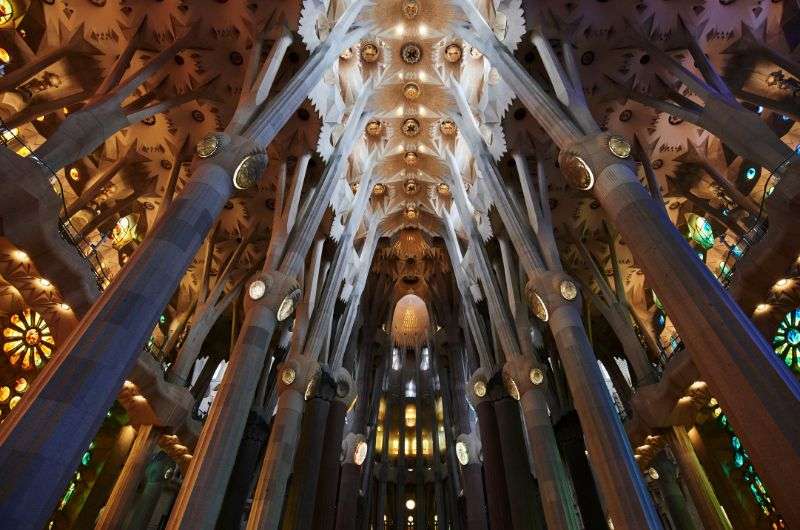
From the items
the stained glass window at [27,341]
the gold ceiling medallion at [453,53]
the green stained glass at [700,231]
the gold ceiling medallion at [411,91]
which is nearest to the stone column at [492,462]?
the green stained glass at [700,231]

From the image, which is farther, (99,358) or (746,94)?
(746,94)

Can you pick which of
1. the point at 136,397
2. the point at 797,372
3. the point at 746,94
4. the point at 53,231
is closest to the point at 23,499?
the point at 53,231

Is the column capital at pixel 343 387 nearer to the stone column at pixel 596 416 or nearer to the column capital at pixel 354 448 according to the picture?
the column capital at pixel 354 448

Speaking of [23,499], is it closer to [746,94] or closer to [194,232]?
[194,232]

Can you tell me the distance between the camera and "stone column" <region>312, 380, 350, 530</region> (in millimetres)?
14961

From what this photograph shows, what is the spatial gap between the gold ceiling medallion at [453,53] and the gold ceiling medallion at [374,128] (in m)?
4.31

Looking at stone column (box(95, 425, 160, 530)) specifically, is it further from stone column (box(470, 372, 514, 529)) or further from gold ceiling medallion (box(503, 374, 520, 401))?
gold ceiling medallion (box(503, 374, 520, 401))

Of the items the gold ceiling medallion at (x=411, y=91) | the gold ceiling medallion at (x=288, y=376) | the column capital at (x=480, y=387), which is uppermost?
the gold ceiling medallion at (x=411, y=91)

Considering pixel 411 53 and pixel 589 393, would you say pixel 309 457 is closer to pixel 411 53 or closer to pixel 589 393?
pixel 589 393

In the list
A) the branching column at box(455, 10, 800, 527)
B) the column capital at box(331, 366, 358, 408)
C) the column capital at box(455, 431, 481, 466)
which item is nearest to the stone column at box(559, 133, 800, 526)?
the branching column at box(455, 10, 800, 527)

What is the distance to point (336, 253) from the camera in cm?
1948

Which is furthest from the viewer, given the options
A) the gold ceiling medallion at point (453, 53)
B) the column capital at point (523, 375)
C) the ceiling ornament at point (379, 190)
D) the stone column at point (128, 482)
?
the ceiling ornament at point (379, 190)

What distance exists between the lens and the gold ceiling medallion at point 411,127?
21656mm

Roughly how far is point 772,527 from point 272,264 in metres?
18.3
